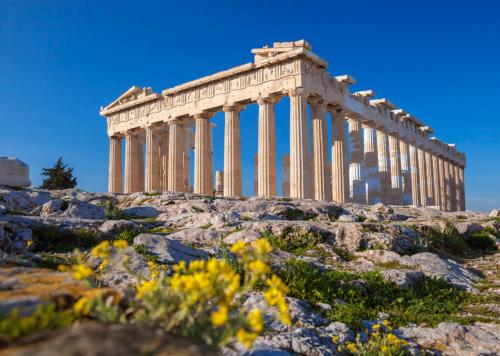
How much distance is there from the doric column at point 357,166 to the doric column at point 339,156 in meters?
3.24

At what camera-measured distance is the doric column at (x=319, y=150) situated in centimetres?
2923

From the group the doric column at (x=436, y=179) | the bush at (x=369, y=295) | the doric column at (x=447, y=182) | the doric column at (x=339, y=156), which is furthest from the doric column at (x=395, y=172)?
the bush at (x=369, y=295)

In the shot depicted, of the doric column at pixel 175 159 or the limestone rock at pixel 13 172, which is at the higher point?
the doric column at pixel 175 159

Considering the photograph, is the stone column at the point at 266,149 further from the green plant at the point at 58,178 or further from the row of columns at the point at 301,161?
the green plant at the point at 58,178

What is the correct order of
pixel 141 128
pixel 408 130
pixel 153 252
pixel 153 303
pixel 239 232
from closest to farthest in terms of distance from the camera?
pixel 153 303, pixel 153 252, pixel 239 232, pixel 141 128, pixel 408 130

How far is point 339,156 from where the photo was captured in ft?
105

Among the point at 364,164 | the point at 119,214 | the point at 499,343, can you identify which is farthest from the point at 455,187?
the point at 499,343

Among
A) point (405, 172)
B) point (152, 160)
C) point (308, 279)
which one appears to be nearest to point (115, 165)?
point (152, 160)

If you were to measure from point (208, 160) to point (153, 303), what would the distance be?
1230 inches

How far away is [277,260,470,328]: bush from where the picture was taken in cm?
665

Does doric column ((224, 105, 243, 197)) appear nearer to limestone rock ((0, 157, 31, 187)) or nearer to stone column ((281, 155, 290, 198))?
stone column ((281, 155, 290, 198))

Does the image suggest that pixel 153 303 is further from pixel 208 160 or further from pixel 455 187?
pixel 455 187

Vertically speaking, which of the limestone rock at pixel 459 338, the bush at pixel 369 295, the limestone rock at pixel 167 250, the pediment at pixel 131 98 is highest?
the pediment at pixel 131 98

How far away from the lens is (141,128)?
38.9 meters
